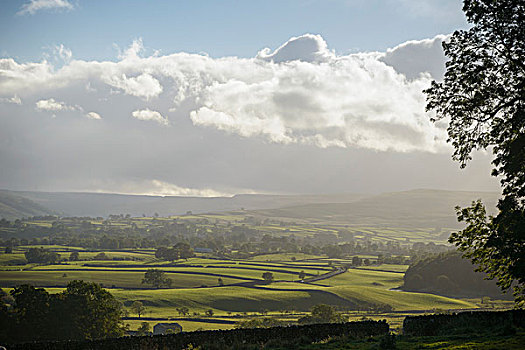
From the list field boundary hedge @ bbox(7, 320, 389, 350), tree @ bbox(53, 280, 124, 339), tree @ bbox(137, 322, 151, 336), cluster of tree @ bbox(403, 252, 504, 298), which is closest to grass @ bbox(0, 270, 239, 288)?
tree @ bbox(137, 322, 151, 336)

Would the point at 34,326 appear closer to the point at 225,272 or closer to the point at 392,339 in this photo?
the point at 392,339

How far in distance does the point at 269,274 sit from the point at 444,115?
455ft

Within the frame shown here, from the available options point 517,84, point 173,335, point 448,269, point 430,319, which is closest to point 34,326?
point 173,335

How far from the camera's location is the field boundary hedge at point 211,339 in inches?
1100

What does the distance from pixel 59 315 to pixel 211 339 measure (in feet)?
129

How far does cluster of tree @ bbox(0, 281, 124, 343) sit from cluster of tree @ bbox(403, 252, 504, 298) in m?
126

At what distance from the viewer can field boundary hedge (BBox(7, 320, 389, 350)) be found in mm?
27938

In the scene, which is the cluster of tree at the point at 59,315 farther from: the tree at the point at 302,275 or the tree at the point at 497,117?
the tree at the point at 302,275

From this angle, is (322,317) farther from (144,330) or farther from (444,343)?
(444,343)

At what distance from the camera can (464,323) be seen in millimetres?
29594

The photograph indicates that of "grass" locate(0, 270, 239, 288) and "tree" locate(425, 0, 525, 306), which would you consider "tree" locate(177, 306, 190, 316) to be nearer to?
"grass" locate(0, 270, 239, 288)

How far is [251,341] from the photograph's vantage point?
28.8 meters

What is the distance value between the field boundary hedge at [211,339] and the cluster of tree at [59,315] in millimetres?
30508

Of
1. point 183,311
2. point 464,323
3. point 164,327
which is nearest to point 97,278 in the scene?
point 183,311
